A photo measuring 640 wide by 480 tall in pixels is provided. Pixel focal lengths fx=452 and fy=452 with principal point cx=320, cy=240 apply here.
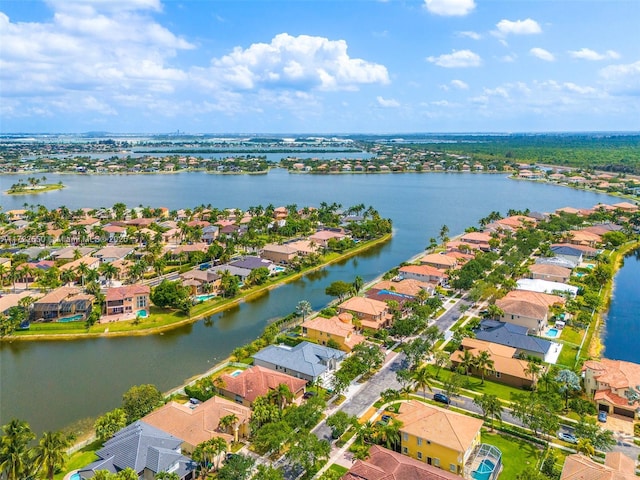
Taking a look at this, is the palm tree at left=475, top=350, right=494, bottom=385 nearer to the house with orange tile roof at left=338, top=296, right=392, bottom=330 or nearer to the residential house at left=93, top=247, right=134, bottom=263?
the house with orange tile roof at left=338, top=296, right=392, bottom=330

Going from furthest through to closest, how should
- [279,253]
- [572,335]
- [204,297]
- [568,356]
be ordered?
[279,253], [204,297], [572,335], [568,356]

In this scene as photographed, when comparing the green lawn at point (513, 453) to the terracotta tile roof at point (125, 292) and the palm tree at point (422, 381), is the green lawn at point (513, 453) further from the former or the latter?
the terracotta tile roof at point (125, 292)

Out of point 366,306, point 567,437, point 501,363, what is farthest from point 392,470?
point 366,306

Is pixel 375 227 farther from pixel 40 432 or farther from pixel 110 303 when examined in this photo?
pixel 40 432

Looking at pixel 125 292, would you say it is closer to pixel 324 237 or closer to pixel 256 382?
pixel 256 382

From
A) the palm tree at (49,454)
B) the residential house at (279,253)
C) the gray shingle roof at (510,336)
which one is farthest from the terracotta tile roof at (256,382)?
the residential house at (279,253)

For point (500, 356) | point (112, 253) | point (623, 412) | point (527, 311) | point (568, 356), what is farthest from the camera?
point (112, 253)
